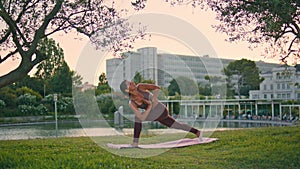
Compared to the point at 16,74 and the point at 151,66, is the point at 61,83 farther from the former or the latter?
the point at 16,74

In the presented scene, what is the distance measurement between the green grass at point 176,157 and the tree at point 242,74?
Answer: 1821 inches

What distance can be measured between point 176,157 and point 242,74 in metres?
50.3

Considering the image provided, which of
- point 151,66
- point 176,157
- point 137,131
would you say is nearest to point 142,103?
point 137,131

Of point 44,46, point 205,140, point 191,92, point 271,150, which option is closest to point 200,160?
point 271,150

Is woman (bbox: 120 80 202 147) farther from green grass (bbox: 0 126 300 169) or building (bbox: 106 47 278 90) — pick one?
building (bbox: 106 47 278 90)

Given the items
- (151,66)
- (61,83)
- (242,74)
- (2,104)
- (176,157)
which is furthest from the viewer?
(242,74)

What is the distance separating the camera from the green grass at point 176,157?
26.3 feet

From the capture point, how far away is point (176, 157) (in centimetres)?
904

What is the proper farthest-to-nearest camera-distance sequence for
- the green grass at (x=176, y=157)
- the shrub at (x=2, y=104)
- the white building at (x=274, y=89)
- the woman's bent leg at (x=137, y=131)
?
the white building at (x=274, y=89)
the shrub at (x=2, y=104)
the woman's bent leg at (x=137, y=131)
the green grass at (x=176, y=157)

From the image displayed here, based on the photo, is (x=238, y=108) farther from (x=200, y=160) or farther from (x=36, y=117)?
(x=200, y=160)

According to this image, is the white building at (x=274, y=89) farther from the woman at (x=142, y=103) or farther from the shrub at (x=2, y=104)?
the woman at (x=142, y=103)

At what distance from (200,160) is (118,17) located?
4.58 meters

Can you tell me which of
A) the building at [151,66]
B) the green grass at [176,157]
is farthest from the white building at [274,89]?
the green grass at [176,157]

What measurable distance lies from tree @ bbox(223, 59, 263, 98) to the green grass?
46249 millimetres
